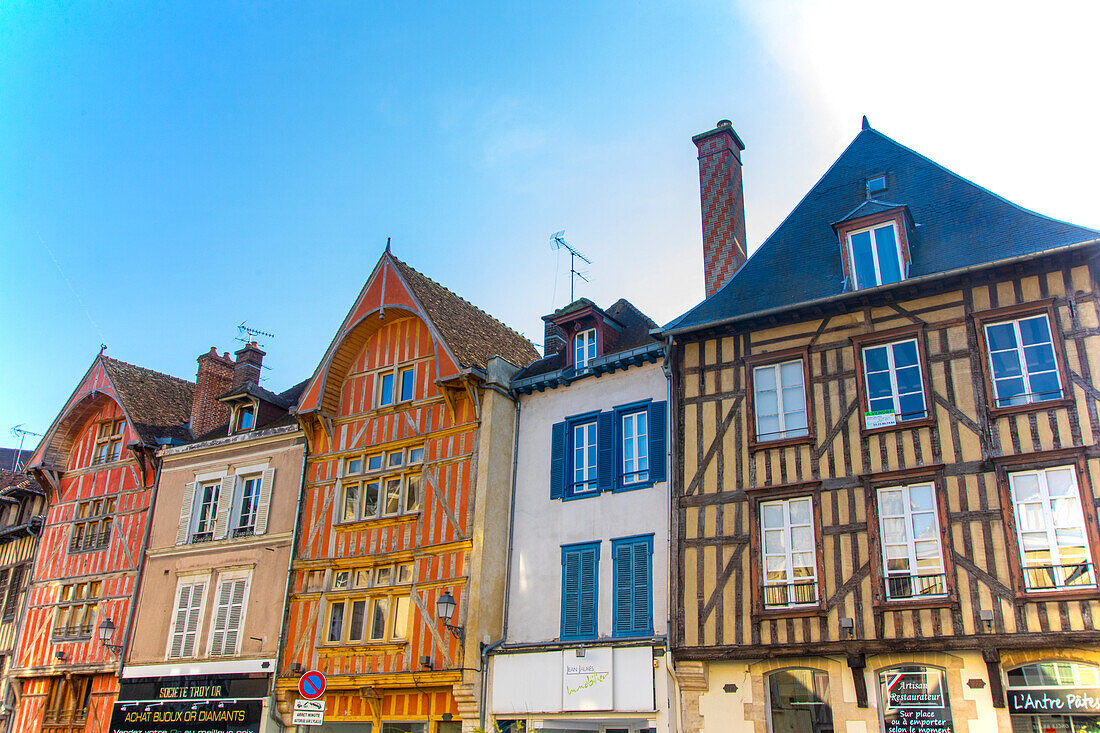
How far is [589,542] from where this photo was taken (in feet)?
52.3

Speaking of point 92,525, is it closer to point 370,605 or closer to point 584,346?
point 370,605

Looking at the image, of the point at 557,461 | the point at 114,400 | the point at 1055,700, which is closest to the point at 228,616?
the point at 114,400

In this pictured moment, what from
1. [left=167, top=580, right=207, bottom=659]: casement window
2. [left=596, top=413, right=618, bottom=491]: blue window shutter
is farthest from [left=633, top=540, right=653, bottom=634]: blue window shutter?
[left=167, top=580, right=207, bottom=659]: casement window

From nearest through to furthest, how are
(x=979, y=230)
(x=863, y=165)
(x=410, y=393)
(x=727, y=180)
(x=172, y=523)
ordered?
(x=979, y=230) < (x=863, y=165) < (x=727, y=180) < (x=410, y=393) < (x=172, y=523)

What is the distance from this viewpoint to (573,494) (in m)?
16.5

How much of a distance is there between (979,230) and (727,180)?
4923 mm

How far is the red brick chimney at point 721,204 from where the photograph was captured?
56.0 feet

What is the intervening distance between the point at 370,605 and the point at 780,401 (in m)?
8.56

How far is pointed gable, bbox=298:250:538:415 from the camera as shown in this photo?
1920 cm

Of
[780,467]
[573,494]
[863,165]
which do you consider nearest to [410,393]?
[573,494]

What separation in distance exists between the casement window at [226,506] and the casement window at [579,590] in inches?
295

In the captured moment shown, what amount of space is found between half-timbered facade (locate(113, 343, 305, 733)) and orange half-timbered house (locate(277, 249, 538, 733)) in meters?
0.64

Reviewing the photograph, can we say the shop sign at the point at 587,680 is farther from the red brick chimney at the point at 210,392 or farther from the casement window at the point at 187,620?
the red brick chimney at the point at 210,392

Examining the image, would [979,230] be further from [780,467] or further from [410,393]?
[410,393]
